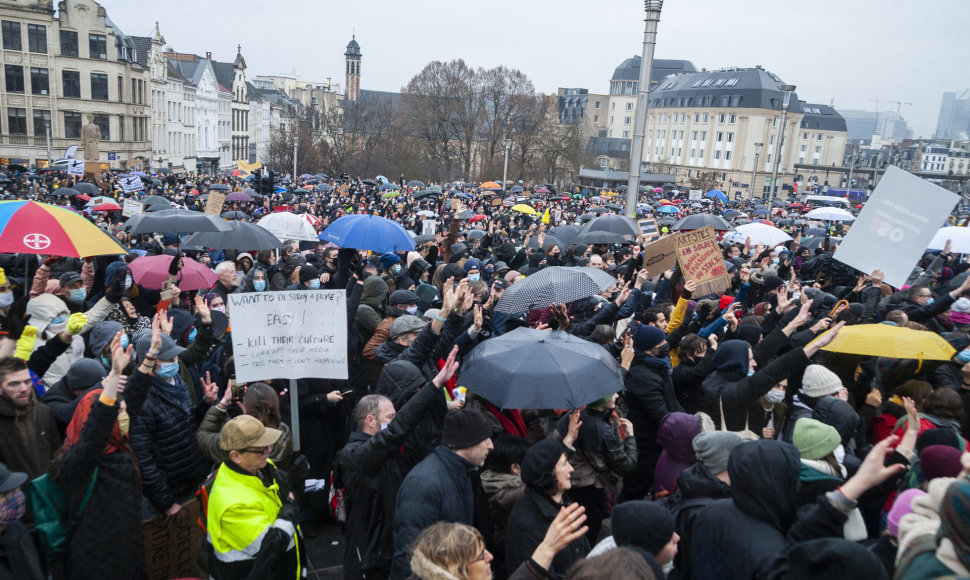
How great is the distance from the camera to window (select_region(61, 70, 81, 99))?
54.2 meters

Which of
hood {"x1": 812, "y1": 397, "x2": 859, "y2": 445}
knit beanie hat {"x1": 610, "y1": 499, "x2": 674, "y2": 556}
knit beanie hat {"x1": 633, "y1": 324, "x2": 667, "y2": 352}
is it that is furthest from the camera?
knit beanie hat {"x1": 633, "y1": 324, "x2": 667, "y2": 352}

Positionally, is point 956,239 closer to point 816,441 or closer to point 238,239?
point 816,441

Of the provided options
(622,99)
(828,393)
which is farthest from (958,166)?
(828,393)

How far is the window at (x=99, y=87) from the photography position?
184 ft

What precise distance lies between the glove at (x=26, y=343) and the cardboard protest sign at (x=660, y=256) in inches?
244

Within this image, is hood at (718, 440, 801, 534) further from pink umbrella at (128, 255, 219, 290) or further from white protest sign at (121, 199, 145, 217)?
white protest sign at (121, 199, 145, 217)

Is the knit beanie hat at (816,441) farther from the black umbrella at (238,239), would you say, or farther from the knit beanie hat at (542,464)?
the black umbrella at (238,239)

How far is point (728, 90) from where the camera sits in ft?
303

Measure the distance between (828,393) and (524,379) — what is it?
84.7 inches

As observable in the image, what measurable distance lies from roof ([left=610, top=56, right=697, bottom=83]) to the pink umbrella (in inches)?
4570

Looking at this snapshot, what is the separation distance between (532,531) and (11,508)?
7.61ft

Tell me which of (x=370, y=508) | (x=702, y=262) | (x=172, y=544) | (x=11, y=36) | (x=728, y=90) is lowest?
(x=172, y=544)

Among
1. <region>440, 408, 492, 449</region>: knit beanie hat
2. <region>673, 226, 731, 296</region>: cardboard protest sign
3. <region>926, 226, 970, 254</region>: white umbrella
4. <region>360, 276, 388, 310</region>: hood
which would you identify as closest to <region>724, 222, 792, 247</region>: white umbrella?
<region>926, 226, 970, 254</region>: white umbrella

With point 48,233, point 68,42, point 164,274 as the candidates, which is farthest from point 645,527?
point 68,42
